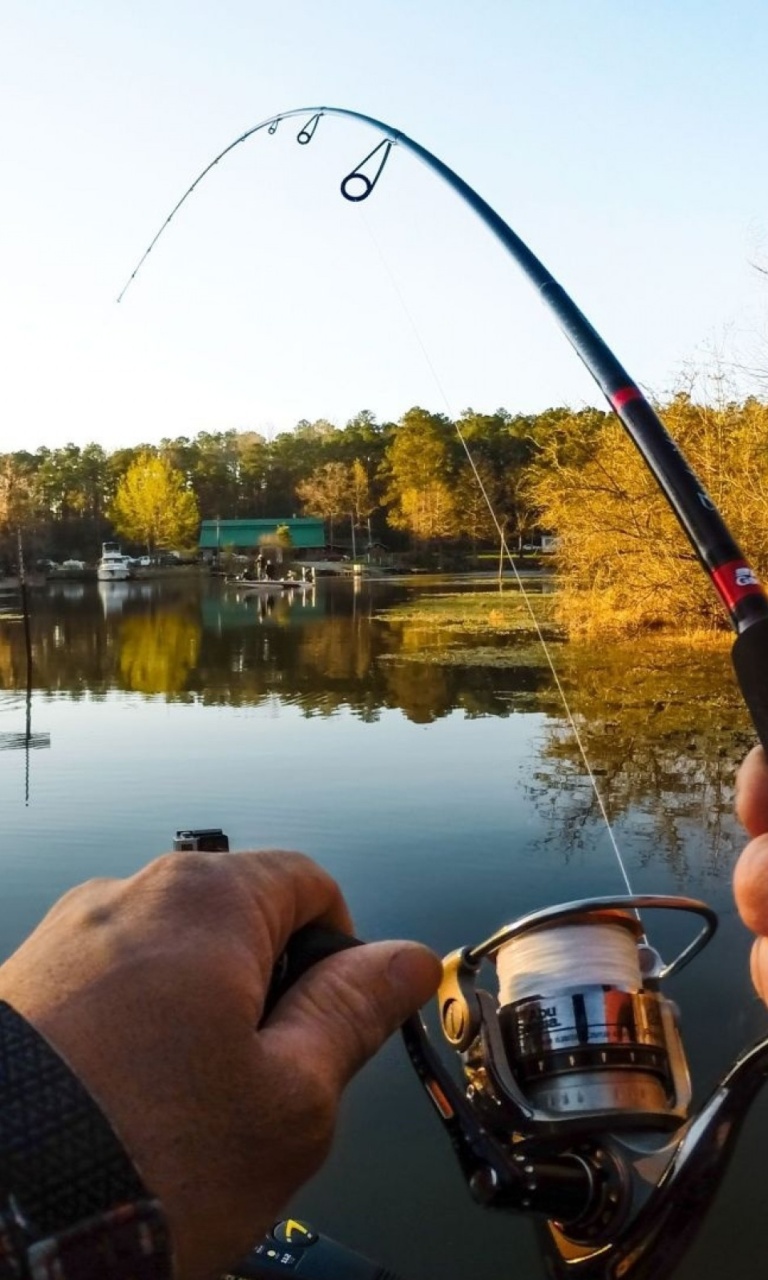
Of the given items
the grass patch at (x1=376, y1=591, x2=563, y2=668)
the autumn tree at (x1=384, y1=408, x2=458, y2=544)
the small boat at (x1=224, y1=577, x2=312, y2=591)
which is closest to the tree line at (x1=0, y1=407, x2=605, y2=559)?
the autumn tree at (x1=384, y1=408, x2=458, y2=544)

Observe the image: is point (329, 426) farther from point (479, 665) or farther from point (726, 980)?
point (726, 980)

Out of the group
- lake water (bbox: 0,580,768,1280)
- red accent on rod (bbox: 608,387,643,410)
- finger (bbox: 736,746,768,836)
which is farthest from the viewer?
lake water (bbox: 0,580,768,1280)

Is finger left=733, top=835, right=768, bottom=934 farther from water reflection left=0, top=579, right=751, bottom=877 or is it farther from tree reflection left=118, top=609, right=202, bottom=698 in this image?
tree reflection left=118, top=609, right=202, bottom=698

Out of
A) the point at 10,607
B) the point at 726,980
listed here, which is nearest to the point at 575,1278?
the point at 726,980

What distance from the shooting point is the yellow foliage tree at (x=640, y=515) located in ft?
53.7

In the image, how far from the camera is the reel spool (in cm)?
106

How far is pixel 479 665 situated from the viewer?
15.9m

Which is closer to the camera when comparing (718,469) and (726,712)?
(726,712)

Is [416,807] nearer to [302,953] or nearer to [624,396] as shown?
[624,396]

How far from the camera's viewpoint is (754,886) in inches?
32.6

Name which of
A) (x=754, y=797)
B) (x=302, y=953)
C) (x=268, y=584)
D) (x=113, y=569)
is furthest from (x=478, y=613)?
(x=113, y=569)

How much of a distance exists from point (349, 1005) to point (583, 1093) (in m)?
0.46

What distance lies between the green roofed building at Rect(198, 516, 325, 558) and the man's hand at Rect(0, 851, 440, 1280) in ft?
216

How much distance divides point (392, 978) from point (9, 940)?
497 centimetres
